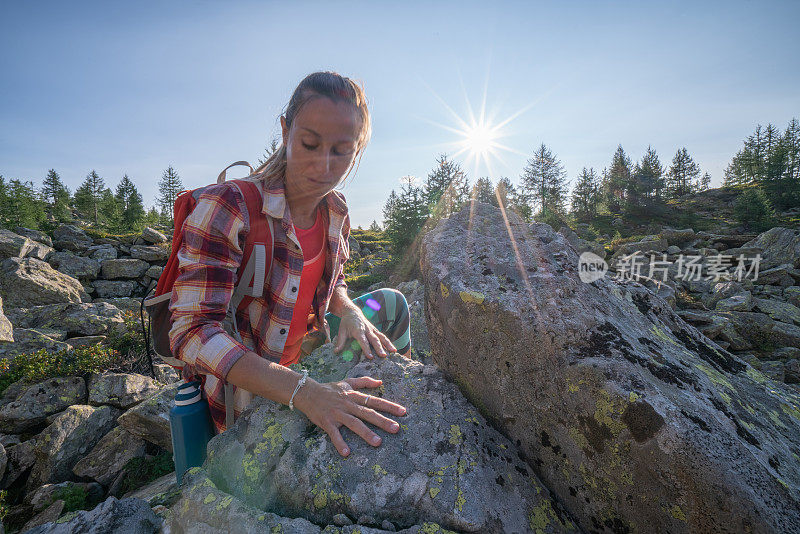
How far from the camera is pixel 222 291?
2338 millimetres

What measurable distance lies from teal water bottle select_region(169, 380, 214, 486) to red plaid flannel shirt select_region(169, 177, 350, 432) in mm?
79

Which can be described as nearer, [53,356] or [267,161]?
[267,161]

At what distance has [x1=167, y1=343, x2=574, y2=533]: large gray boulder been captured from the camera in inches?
65.6

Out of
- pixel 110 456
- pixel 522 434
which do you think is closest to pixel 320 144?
pixel 522 434

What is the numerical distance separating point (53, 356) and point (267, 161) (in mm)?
9514

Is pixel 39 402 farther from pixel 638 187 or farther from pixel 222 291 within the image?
pixel 638 187

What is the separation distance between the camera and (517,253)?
2576mm

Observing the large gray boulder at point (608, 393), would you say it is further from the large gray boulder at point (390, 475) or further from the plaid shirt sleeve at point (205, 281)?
the plaid shirt sleeve at point (205, 281)

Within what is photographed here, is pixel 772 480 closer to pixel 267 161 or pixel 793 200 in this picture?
pixel 267 161

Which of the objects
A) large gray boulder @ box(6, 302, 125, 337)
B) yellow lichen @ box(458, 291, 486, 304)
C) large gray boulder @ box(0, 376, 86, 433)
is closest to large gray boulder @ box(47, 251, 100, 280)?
large gray boulder @ box(6, 302, 125, 337)

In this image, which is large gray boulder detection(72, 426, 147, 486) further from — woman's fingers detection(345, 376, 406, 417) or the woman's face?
woman's fingers detection(345, 376, 406, 417)

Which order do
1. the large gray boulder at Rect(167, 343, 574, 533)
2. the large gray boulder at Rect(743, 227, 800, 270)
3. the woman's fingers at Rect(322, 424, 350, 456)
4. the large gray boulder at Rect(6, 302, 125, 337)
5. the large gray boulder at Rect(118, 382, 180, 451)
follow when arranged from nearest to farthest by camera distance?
the large gray boulder at Rect(167, 343, 574, 533), the woman's fingers at Rect(322, 424, 350, 456), the large gray boulder at Rect(118, 382, 180, 451), the large gray boulder at Rect(6, 302, 125, 337), the large gray boulder at Rect(743, 227, 800, 270)

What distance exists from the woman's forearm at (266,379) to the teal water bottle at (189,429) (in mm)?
961

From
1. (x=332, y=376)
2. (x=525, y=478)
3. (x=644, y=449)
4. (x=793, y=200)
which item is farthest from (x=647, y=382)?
(x=793, y=200)
